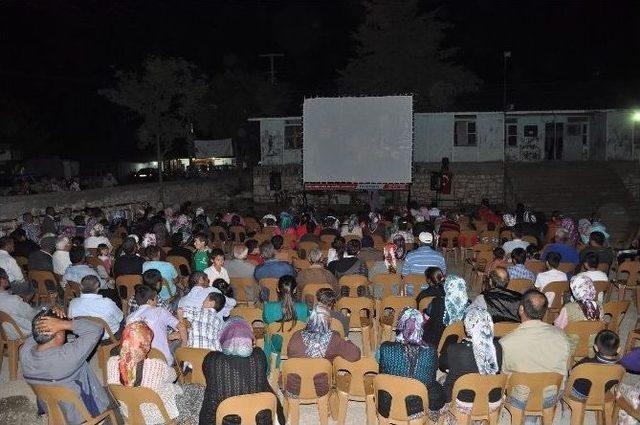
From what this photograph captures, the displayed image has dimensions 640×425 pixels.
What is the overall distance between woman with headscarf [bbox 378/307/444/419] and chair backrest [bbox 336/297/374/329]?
1906mm

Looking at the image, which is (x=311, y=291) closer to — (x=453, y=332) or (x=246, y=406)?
(x=453, y=332)

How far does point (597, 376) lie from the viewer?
14.1 feet

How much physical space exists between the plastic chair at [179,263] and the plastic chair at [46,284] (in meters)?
1.52

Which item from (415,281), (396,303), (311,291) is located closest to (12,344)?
(311,291)

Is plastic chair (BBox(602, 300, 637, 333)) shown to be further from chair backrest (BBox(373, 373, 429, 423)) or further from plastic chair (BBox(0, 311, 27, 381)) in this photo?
plastic chair (BBox(0, 311, 27, 381))

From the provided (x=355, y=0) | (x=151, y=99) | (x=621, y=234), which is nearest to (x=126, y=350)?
(x=621, y=234)

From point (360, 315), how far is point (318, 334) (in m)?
1.83

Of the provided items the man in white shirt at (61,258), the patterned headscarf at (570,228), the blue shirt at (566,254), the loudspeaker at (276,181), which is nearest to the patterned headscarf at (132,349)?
the man in white shirt at (61,258)

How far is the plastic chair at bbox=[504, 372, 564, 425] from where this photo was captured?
4.21 m

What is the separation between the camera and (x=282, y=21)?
2240 inches

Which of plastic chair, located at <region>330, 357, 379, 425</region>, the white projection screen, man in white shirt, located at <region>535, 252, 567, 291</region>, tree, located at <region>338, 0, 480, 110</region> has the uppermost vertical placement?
tree, located at <region>338, 0, 480, 110</region>

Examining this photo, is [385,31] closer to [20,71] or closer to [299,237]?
[20,71]

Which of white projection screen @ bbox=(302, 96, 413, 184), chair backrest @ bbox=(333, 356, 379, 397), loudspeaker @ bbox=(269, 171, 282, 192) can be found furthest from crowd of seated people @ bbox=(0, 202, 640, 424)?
loudspeaker @ bbox=(269, 171, 282, 192)

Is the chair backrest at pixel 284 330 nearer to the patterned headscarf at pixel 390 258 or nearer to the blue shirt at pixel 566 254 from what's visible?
the patterned headscarf at pixel 390 258
